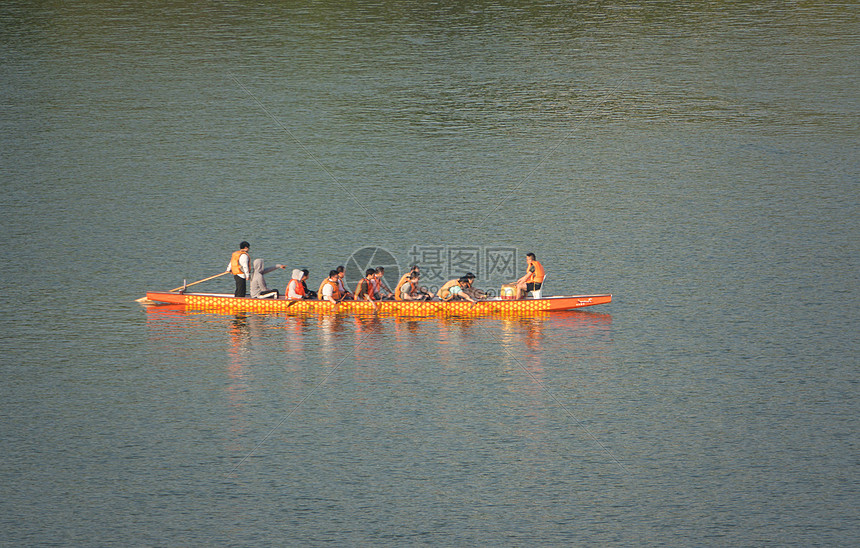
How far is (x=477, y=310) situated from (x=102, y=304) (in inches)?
467

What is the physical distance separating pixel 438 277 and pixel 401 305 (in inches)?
149

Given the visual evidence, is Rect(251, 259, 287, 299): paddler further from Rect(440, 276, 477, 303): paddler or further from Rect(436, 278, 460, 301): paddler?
Rect(440, 276, 477, 303): paddler

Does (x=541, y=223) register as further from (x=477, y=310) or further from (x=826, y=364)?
(x=826, y=364)

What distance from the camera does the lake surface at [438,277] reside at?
2378 cm

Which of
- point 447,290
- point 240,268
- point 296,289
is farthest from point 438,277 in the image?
point 240,268

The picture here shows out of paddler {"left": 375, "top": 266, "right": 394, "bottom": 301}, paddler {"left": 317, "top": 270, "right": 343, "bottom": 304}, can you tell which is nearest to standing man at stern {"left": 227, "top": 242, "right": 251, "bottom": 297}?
paddler {"left": 317, "top": 270, "right": 343, "bottom": 304}

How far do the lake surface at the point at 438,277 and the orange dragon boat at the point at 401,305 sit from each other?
0.37 meters

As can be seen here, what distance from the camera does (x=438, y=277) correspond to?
36.7 meters

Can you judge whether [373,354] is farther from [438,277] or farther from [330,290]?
[438,277]

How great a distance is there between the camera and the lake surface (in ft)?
78.0

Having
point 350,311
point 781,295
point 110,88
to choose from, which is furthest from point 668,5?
point 350,311

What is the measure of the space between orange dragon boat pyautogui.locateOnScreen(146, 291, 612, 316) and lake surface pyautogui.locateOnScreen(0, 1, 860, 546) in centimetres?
37

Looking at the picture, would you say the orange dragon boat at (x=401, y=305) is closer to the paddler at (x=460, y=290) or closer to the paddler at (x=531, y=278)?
the paddler at (x=460, y=290)

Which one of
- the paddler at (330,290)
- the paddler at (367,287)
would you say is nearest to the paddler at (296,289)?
the paddler at (330,290)
